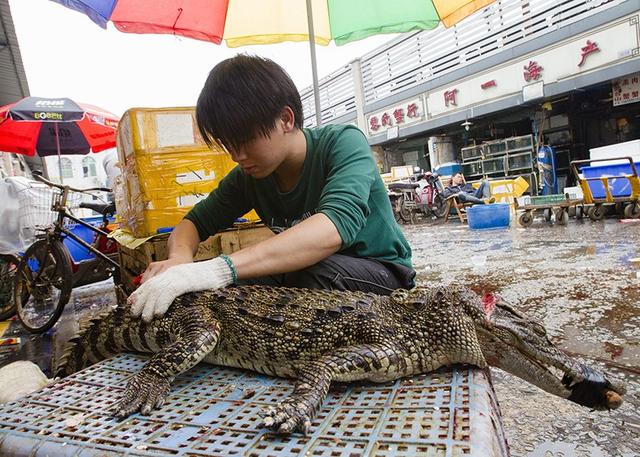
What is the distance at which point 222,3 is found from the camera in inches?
163

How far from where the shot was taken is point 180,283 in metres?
1.73

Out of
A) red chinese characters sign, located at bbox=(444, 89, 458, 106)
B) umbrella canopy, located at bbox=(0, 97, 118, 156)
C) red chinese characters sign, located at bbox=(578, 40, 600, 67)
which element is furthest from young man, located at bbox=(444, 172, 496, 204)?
umbrella canopy, located at bbox=(0, 97, 118, 156)

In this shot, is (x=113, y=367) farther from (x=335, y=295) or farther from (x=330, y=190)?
(x=330, y=190)

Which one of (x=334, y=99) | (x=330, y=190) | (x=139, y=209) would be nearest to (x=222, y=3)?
(x=139, y=209)

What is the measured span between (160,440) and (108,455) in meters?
0.14

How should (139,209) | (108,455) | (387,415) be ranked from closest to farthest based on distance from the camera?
(108,455) < (387,415) < (139,209)

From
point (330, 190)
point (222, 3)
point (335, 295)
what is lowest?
point (335, 295)

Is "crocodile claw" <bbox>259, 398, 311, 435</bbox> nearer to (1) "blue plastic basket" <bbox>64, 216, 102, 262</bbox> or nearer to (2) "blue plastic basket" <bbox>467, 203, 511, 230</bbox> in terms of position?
(1) "blue plastic basket" <bbox>64, 216, 102, 262</bbox>

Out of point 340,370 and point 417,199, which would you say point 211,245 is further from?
point 417,199

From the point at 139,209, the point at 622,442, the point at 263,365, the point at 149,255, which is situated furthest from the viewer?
the point at 139,209

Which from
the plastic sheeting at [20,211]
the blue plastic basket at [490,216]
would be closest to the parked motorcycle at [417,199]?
the blue plastic basket at [490,216]

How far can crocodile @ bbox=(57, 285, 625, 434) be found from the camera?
4.85ft

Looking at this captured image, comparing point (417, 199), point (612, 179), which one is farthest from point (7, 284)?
point (417, 199)

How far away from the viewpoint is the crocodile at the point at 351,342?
4.85 ft
